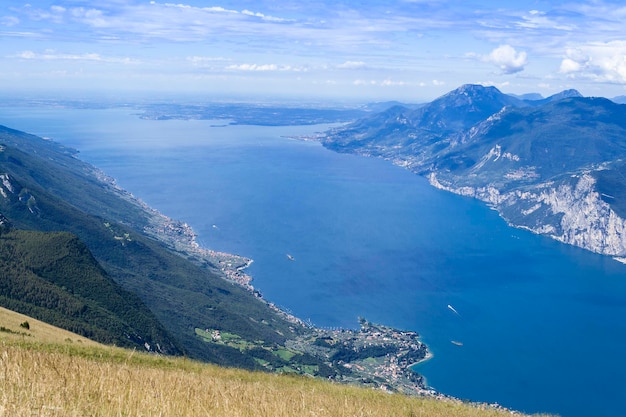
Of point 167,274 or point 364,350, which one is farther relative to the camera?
point 167,274

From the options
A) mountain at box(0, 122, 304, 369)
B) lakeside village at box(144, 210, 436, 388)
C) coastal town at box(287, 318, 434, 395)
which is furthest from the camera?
mountain at box(0, 122, 304, 369)

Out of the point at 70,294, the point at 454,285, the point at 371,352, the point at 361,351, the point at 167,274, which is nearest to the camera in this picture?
the point at 70,294

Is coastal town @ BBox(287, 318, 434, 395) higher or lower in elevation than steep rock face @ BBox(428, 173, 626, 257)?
lower

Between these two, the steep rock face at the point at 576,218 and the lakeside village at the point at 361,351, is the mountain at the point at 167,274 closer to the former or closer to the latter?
the lakeside village at the point at 361,351

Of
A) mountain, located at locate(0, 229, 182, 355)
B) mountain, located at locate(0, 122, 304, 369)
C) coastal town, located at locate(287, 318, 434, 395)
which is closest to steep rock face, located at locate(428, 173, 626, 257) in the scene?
coastal town, located at locate(287, 318, 434, 395)

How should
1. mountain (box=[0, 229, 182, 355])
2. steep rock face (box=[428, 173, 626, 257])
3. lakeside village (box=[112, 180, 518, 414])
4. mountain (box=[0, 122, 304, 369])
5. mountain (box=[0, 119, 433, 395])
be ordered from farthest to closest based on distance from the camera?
steep rock face (box=[428, 173, 626, 257]) → mountain (box=[0, 122, 304, 369]) → lakeside village (box=[112, 180, 518, 414]) → mountain (box=[0, 119, 433, 395]) → mountain (box=[0, 229, 182, 355])

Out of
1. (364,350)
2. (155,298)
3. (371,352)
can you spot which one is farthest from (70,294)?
(371,352)

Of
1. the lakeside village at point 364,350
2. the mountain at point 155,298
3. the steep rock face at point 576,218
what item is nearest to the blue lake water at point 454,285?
the lakeside village at point 364,350

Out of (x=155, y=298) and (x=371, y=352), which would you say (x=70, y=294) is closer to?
(x=155, y=298)

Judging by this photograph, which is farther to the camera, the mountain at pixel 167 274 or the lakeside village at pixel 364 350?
the mountain at pixel 167 274

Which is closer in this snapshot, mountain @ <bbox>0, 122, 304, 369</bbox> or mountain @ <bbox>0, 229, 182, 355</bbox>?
mountain @ <bbox>0, 229, 182, 355</bbox>

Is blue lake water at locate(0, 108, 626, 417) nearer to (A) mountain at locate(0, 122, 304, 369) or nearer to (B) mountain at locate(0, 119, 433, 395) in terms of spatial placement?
(B) mountain at locate(0, 119, 433, 395)
